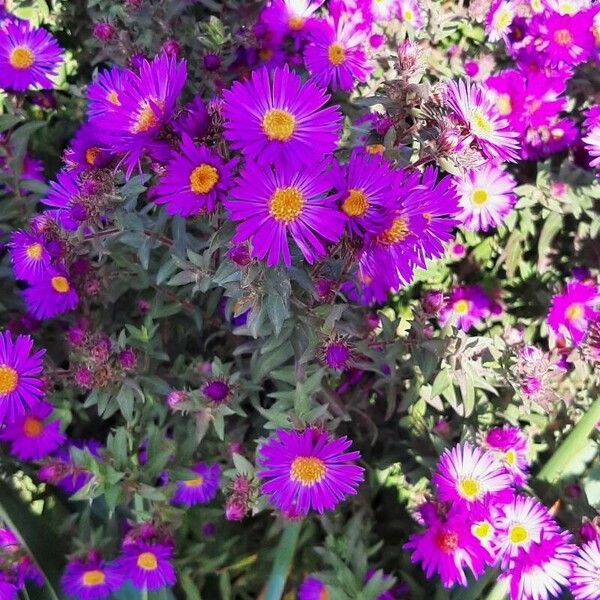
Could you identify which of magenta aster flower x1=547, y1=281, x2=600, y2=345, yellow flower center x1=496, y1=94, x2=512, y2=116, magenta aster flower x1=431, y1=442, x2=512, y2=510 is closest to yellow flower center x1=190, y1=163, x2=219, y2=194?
magenta aster flower x1=431, y1=442, x2=512, y2=510

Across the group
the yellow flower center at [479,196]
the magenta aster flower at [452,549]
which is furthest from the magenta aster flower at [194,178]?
the yellow flower center at [479,196]

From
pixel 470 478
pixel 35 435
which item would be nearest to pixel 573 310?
pixel 470 478

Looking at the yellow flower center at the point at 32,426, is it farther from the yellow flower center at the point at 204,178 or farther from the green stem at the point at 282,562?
the yellow flower center at the point at 204,178

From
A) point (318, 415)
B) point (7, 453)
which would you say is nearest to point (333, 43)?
point (318, 415)

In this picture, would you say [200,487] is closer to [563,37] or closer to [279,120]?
[279,120]

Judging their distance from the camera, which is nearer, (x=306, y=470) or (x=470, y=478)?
(x=306, y=470)

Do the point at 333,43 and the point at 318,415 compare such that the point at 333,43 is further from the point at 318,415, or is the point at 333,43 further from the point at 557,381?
the point at 557,381
